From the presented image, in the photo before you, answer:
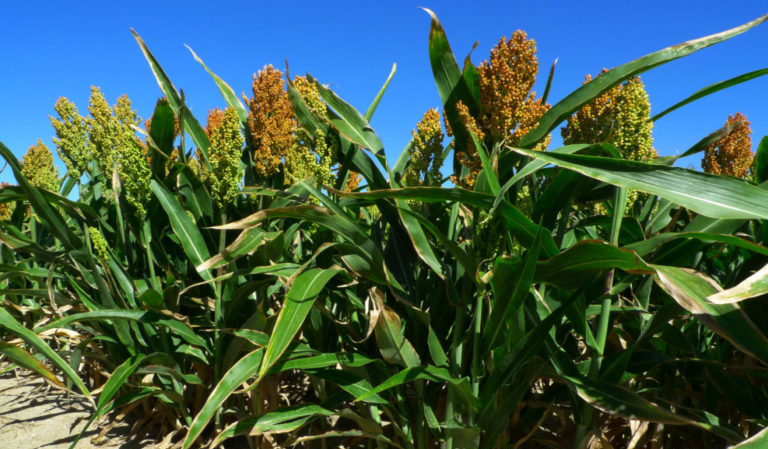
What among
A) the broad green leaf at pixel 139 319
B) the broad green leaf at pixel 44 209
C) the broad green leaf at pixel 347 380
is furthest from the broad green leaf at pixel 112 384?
the broad green leaf at pixel 347 380

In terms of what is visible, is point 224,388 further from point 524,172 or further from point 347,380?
point 524,172

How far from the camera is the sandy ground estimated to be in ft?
6.34

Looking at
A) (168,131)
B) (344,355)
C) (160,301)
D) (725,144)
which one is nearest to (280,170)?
(168,131)

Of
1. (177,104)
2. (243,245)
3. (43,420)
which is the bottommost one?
(43,420)

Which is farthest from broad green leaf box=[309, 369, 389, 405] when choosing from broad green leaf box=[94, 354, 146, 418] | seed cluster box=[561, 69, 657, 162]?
seed cluster box=[561, 69, 657, 162]

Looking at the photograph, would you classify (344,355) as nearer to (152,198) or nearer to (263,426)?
(263,426)

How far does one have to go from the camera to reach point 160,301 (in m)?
1.60

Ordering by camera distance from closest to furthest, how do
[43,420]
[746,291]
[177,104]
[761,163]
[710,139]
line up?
[746,291]
[710,139]
[761,163]
[177,104]
[43,420]

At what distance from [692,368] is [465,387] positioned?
0.75 metres

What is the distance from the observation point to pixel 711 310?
90 cm

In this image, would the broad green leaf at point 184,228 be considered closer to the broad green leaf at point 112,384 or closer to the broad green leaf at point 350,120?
the broad green leaf at point 112,384

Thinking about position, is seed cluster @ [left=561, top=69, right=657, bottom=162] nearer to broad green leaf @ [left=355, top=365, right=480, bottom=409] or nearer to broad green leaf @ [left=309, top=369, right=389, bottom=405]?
broad green leaf @ [left=355, top=365, right=480, bottom=409]

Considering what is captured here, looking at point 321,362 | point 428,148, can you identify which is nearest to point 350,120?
point 428,148

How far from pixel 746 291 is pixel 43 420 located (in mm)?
2536
